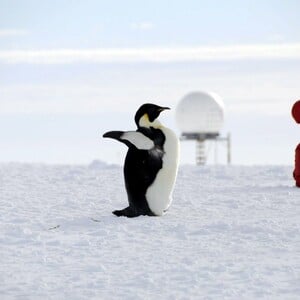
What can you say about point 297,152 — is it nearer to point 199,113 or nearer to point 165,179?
point 165,179

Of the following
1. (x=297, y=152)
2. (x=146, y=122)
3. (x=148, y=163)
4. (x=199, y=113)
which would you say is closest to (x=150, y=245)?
(x=148, y=163)

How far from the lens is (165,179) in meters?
10.5

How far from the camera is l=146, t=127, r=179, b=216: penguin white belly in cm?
1043

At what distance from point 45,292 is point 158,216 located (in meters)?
3.84

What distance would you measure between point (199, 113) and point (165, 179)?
66.2 feet

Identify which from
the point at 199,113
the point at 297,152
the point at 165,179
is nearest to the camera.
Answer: the point at 165,179

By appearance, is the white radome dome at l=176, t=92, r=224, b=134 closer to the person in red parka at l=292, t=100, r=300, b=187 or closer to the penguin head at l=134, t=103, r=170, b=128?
the person in red parka at l=292, t=100, r=300, b=187

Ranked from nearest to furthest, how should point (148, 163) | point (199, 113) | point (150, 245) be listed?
point (150, 245)
point (148, 163)
point (199, 113)

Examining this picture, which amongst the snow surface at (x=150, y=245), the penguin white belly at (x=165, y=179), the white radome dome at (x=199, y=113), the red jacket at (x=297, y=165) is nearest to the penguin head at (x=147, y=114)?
the penguin white belly at (x=165, y=179)

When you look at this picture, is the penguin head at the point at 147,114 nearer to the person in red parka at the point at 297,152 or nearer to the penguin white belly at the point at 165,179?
the penguin white belly at the point at 165,179

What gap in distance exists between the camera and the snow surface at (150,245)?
702cm

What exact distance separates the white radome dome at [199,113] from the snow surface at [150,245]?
1638 centimetres

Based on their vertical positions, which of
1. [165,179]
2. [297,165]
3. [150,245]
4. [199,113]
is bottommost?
[150,245]

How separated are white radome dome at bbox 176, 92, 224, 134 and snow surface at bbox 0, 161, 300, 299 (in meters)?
16.4
